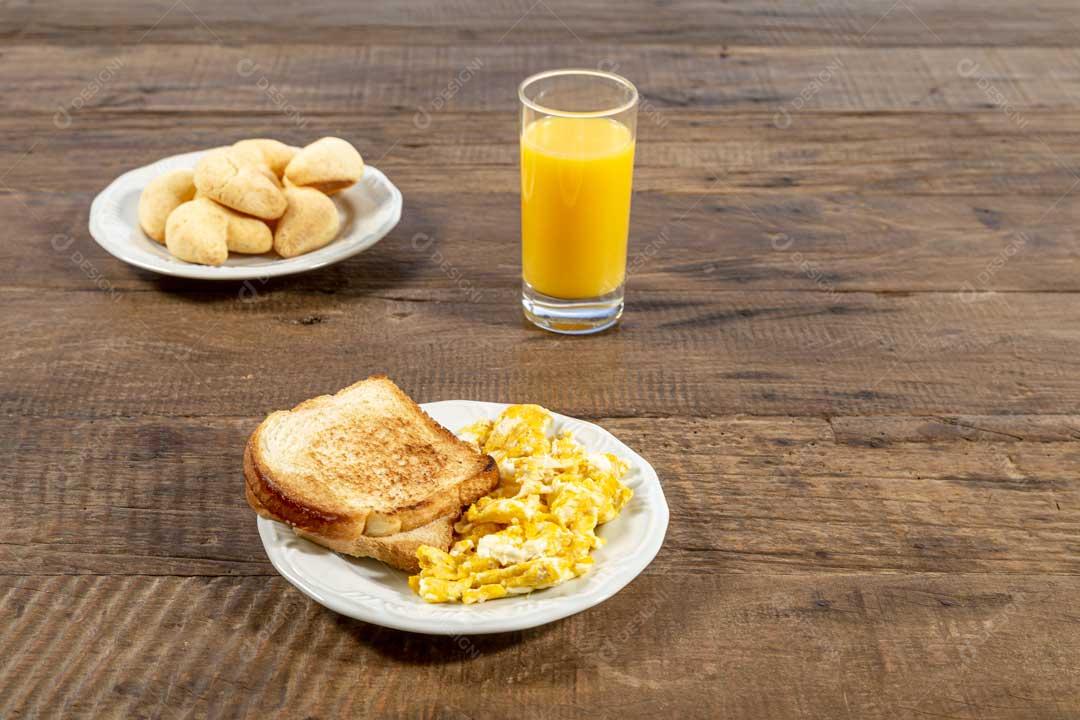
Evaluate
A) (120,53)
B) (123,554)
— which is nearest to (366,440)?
(123,554)

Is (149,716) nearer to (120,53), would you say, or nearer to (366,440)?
(366,440)

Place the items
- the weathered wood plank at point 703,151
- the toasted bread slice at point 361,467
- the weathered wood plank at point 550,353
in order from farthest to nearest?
the weathered wood plank at point 703,151 → the weathered wood plank at point 550,353 → the toasted bread slice at point 361,467

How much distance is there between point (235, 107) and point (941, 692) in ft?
5.50

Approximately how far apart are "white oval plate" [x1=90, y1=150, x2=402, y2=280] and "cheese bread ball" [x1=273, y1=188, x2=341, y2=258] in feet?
0.05

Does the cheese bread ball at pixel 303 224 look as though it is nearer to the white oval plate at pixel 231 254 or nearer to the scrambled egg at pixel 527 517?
the white oval plate at pixel 231 254

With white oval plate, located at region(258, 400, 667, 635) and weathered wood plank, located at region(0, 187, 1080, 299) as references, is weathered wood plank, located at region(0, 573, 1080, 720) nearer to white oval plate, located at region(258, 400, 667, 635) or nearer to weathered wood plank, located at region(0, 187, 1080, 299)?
white oval plate, located at region(258, 400, 667, 635)

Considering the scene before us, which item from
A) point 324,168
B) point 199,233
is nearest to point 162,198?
point 199,233

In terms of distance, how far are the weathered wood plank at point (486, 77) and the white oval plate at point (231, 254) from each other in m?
0.41

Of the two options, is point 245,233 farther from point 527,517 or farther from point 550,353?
point 527,517

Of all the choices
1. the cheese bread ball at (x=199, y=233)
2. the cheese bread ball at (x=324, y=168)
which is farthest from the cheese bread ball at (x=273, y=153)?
the cheese bread ball at (x=199, y=233)

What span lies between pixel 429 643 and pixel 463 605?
8cm

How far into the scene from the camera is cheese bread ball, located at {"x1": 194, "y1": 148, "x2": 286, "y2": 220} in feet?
5.24

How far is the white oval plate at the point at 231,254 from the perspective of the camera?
1563 mm

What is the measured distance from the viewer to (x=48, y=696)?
98 cm
